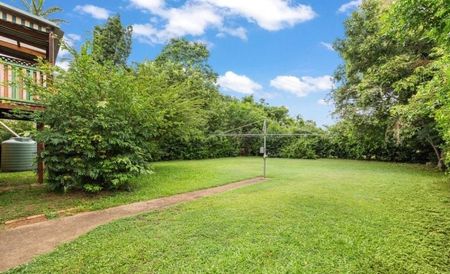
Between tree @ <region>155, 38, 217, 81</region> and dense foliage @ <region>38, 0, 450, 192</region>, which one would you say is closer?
dense foliage @ <region>38, 0, 450, 192</region>

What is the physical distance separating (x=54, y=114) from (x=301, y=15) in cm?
1033

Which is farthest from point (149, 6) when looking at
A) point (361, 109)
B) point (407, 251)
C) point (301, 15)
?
point (407, 251)

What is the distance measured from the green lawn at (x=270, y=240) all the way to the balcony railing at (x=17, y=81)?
427cm

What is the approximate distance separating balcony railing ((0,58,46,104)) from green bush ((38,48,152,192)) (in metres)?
0.52

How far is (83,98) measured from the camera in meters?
6.07

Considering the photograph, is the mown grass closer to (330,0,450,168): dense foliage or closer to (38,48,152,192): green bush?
(38,48,152,192): green bush

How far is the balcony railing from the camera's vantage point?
5.94 m

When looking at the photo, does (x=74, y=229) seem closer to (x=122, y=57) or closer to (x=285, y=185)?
(x=285, y=185)

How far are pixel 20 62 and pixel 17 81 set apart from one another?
3.41ft

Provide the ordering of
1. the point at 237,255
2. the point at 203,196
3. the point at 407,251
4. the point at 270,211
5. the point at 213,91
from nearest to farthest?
the point at 237,255, the point at 407,251, the point at 270,211, the point at 203,196, the point at 213,91

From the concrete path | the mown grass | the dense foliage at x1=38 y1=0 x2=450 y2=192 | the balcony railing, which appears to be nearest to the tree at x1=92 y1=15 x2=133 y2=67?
the dense foliage at x1=38 y1=0 x2=450 y2=192

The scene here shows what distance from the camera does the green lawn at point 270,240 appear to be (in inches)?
114

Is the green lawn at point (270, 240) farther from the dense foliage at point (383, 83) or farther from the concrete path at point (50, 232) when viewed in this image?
the dense foliage at point (383, 83)

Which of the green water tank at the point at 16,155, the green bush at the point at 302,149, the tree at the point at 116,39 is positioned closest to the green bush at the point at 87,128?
the green water tank at the point at 16,155
